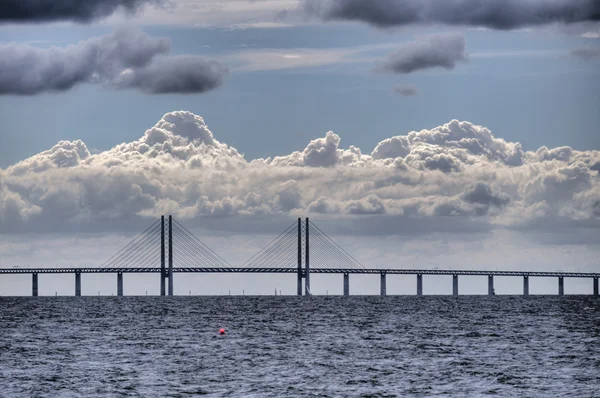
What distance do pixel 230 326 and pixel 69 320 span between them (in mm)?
27751

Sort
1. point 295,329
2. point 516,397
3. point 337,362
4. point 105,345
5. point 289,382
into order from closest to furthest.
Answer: point 516,397, point 289,382, point 337,362, point 105,345, point 295,329

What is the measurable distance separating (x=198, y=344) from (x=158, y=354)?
A: 1082 cm

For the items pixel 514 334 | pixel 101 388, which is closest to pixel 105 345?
pixel 101 388

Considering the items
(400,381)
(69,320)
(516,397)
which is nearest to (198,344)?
(400,381)

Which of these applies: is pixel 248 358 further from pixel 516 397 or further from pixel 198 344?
pixel 516 397

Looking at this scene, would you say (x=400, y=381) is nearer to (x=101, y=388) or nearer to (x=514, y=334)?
(x=101, y=388)

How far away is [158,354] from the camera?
80.6 m

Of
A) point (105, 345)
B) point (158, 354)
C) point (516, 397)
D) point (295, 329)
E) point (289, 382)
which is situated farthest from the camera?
point (295, 329)

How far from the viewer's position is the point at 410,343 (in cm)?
9231

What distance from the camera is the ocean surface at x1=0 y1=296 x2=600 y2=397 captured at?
198ft

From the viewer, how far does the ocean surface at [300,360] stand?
2372 inches

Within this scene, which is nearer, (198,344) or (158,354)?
(158,354)

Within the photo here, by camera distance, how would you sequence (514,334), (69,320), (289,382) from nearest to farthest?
(289,382)
(514,334)
(69,320)

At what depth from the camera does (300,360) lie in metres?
76.0
